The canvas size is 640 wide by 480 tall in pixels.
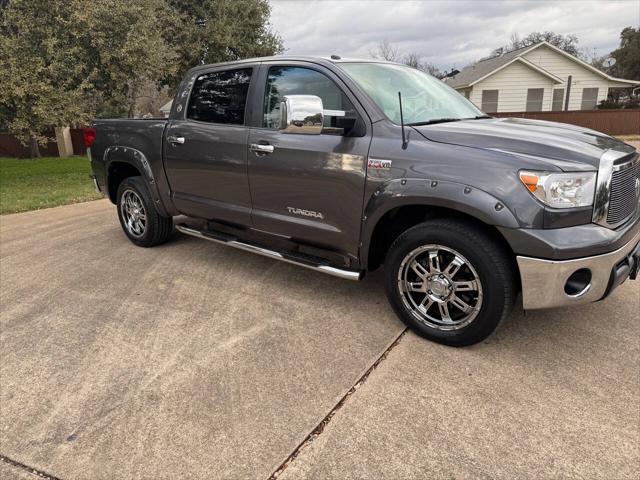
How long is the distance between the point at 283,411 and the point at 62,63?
38.9 feet

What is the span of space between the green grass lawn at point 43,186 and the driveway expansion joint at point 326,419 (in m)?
7.98

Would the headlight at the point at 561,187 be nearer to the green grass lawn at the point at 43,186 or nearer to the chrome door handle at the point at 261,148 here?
the chrome door handle at the point at 261,148

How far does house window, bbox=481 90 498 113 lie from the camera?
27906 millimetres

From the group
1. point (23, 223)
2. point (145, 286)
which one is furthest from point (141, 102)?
point (145, 286)

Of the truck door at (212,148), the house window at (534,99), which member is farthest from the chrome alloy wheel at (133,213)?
the house window at (534,99)

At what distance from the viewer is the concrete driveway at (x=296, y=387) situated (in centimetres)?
235

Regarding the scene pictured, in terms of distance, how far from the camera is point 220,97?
14.9ft

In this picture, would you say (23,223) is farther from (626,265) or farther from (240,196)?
(626,265)

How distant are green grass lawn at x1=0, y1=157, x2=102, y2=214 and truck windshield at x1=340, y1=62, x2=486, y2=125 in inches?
293

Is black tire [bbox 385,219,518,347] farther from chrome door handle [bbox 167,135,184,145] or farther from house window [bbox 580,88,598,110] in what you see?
house window [bbox 580,88,598,110]

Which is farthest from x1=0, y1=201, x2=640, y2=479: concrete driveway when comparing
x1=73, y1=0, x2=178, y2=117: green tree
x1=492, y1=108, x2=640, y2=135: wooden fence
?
x1=492, y1=108, x2=640, y2=135: wooden fence

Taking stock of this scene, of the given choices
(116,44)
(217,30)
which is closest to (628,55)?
(217,30)

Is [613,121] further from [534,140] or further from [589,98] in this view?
[534,140]

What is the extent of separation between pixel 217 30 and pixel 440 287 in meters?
19.7
